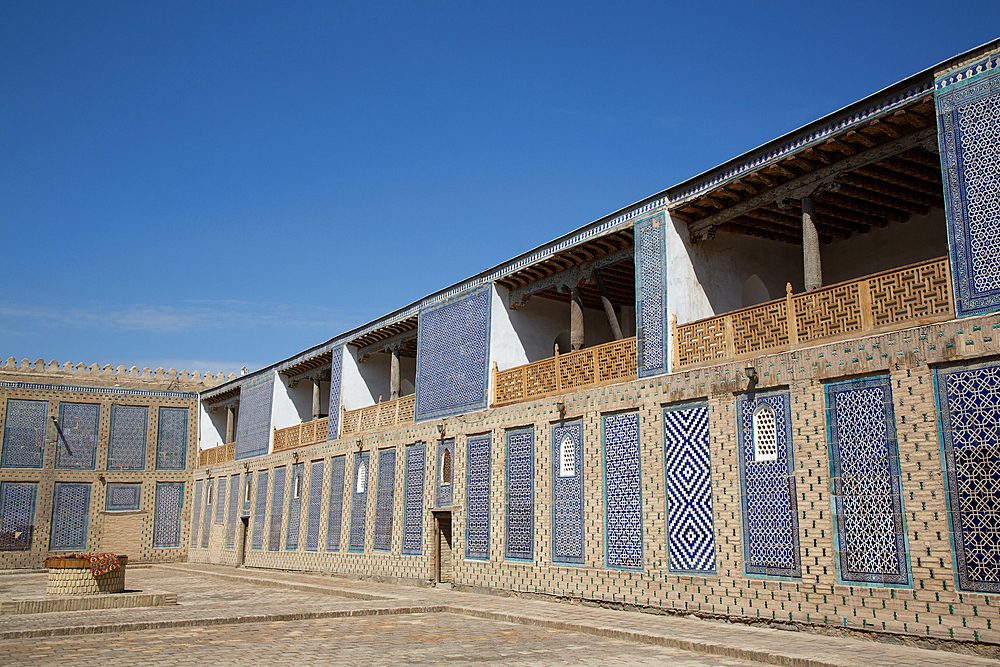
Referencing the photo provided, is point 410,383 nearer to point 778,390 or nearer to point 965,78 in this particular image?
point 778,390

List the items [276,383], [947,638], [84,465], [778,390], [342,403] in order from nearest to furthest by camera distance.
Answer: [947,638]
[778,390]
[342,403]
[276,383]
[84,465]

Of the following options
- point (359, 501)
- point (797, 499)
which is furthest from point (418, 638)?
point (359, 501)

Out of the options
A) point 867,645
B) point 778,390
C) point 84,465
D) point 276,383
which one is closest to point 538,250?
point 778,390

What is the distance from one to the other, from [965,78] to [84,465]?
91.8 feet

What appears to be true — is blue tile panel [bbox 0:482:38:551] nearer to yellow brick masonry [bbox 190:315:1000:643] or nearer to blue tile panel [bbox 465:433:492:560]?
yellow brick masonry [bbox 190:315:1000:643]

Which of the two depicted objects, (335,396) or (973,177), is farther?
A: (335,396)

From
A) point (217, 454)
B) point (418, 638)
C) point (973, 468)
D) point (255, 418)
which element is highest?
point (255, 418)

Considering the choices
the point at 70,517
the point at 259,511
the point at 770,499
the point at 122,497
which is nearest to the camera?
the point at 770,499

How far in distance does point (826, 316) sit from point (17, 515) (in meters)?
26.7

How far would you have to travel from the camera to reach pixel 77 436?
28875 mm

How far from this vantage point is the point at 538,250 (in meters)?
15.9

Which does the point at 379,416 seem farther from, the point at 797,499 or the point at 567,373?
the point at 797,499

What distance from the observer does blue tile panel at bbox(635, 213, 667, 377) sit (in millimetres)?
12883

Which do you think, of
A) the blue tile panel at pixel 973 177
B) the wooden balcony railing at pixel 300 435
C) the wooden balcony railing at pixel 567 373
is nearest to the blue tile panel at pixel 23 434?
the wooden balcony railing at pixel 300 435
